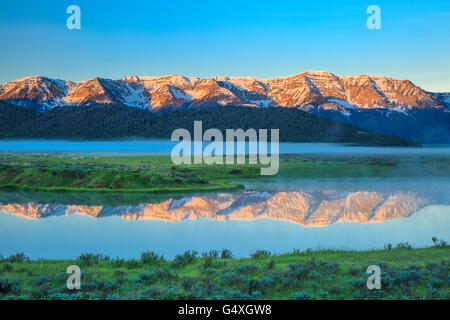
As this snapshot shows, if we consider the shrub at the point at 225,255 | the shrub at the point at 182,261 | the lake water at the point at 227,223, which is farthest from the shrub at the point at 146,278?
the lake water at the point at 227,223

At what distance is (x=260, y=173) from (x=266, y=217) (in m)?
32.3

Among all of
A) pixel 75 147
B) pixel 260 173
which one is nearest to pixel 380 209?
pixel 260 173

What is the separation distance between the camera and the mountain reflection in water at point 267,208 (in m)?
28.1

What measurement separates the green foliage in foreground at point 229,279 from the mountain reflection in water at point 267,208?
11310 millimetres

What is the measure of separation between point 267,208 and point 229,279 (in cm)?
1908

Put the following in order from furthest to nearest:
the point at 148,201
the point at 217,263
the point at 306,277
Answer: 1. the point at 148,201
2. the point at 217,263
3. the point at 306,277

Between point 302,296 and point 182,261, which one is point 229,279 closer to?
point 302,296

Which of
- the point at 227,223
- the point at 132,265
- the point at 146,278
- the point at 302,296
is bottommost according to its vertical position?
the point at 227,223

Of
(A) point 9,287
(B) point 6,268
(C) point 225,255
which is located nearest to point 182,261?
(C) point 225,255

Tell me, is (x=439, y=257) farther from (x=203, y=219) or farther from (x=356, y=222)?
(x=203, y=219)

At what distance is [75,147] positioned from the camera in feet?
571

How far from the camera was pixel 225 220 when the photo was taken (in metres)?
27.0
